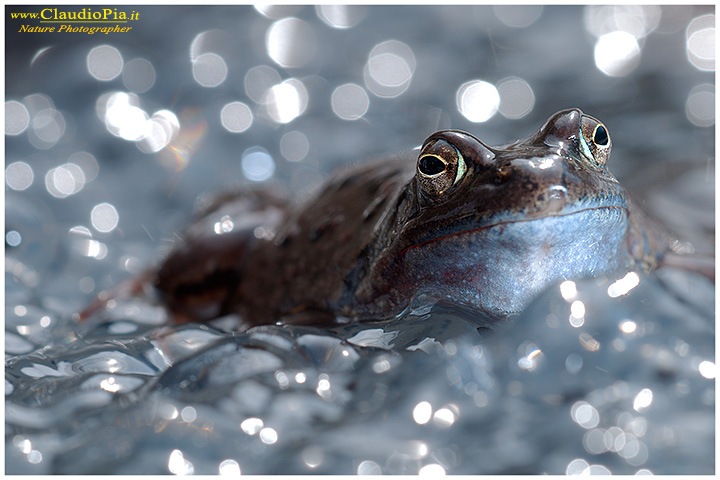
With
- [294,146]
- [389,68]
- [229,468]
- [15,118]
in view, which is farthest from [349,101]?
[229,468]

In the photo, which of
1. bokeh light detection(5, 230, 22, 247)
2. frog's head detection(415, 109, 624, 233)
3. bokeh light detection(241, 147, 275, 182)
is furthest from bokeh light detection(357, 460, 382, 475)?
bokeh light detection(241, 147, 275, 182)

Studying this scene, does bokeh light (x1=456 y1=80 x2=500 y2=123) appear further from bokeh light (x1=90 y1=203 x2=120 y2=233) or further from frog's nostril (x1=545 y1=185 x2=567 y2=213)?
frog's nostril (x1=545 y1=185 x2=567 y2=213)

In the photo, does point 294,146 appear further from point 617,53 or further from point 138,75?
point 617,53

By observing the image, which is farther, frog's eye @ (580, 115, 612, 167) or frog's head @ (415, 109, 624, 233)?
frog's eye @ (580, 115, 612, 167)

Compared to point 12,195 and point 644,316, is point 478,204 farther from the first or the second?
point 12,195

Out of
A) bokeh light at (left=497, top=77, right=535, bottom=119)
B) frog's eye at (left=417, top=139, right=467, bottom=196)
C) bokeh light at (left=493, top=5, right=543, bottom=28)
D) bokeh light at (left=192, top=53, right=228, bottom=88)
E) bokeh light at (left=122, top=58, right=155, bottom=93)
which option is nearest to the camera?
frog's eye at (left=417, top=139, right=467, bottom=196)

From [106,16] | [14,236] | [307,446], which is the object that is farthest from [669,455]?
[106,16]

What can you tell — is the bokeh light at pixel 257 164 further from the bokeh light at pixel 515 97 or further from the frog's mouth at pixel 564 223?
the frog's mouth at pixel 564 223
